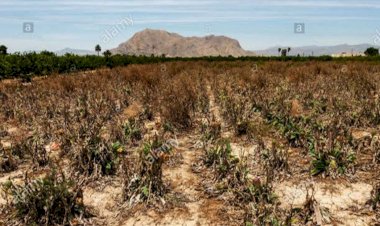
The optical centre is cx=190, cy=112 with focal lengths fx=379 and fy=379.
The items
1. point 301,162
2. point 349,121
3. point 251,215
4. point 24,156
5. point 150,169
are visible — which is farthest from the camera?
point 349,121

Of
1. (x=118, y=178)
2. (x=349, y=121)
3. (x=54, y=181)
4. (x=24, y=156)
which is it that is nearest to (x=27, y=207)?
(x=54, y=181)

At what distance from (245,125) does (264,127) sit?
0.29 metres

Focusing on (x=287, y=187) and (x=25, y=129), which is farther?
(x=25, y=129)

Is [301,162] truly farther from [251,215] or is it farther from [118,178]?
[118,178]

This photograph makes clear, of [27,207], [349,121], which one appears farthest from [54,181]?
→ [349,121]

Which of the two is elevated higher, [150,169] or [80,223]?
[150,169]

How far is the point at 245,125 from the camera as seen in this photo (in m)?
5.83

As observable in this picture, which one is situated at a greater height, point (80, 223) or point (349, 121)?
point (349, 121)

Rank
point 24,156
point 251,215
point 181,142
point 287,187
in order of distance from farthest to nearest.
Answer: point 181,142, point 24,156, point 287,187, point 251,215

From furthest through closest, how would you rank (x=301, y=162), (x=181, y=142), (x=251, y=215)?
(x=181, y=142), (x=301, y=162), (x=251, y=215)

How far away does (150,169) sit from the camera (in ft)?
12.3

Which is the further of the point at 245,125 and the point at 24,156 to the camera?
the point at 245,125

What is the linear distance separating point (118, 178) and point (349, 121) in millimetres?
→ 3795

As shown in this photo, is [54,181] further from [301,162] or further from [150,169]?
[301,162]
